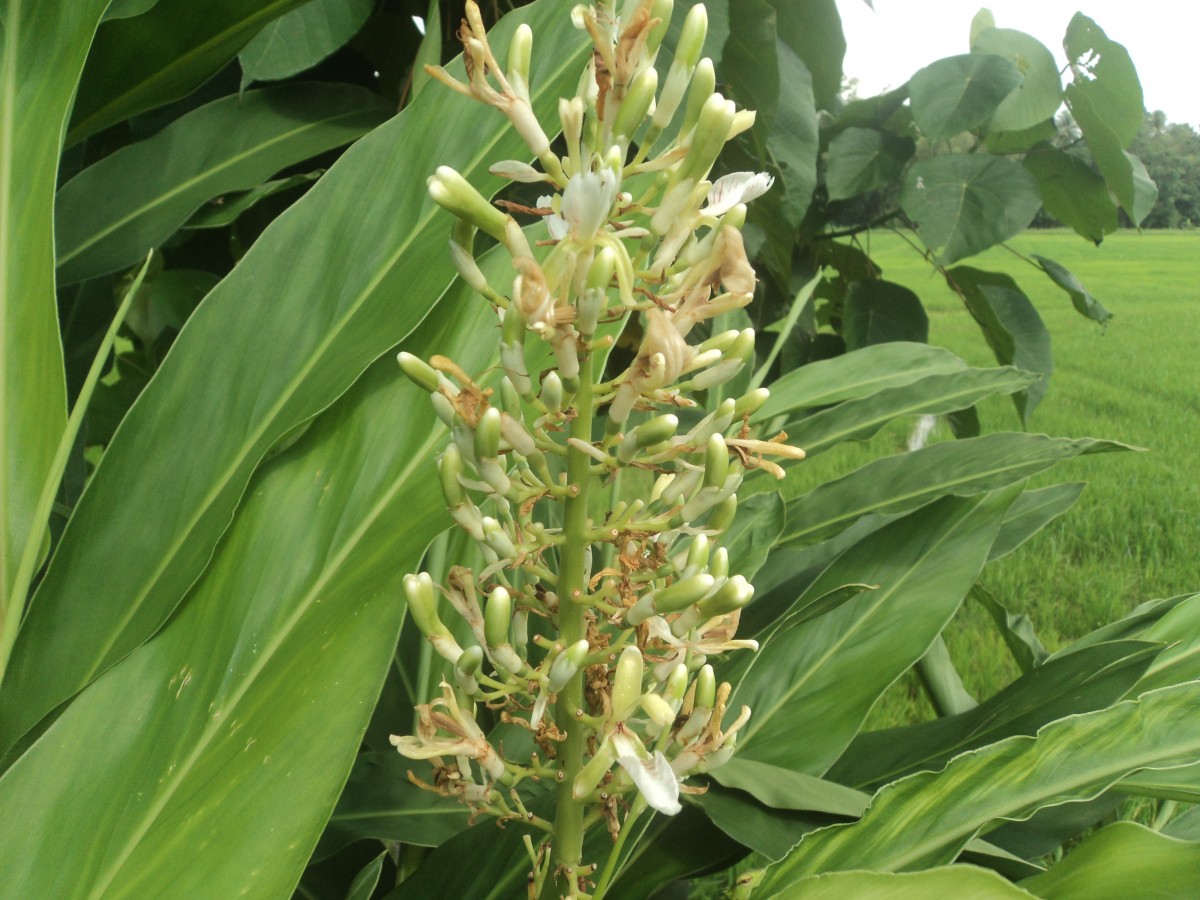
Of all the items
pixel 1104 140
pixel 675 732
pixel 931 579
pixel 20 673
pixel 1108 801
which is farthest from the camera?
pixel 1104 140

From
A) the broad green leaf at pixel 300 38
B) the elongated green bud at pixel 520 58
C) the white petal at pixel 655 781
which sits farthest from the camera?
the broad green leaf at pixel 300 38

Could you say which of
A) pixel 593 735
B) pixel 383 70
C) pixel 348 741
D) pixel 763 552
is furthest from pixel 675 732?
pixel 383 70

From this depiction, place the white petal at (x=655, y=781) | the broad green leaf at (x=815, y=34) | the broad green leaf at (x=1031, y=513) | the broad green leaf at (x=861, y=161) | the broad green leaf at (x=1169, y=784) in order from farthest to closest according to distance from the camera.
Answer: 1. the broad green leaf at (x=861, y=161)
2. the broad green leaf at (x=815, y=34)
3. the broad green leaf at (x=1031, y=513)
4. the broad green leaf at (x=1169, y=784)
5. the white petal at (x=655, y=781)

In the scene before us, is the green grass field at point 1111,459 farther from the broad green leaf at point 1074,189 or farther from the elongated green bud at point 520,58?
the elongated green bud at point 520,58

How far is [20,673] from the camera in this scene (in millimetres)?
699

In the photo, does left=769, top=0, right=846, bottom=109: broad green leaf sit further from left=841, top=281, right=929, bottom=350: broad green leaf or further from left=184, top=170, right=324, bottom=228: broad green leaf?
left=184, top=170, right=324, bottom=228: broad green leaf

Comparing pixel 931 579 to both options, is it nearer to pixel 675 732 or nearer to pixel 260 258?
pixel 675 732

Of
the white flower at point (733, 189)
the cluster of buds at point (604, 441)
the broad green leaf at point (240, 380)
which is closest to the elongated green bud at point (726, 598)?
the cluster of buds at point (604, 441)

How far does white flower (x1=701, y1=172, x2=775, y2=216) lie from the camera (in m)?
0.52

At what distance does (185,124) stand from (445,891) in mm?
1007

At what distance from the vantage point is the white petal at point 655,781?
421 mm

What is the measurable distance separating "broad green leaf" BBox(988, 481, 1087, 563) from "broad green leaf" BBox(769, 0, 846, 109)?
898mm

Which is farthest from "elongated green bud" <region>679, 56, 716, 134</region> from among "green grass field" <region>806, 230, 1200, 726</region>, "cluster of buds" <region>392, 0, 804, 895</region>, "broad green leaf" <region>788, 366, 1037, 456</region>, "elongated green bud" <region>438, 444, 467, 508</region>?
"green grass field" <region>806, 230, 1200, 726</region>

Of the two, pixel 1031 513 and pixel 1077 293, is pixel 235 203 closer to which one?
pixel 1031 513
